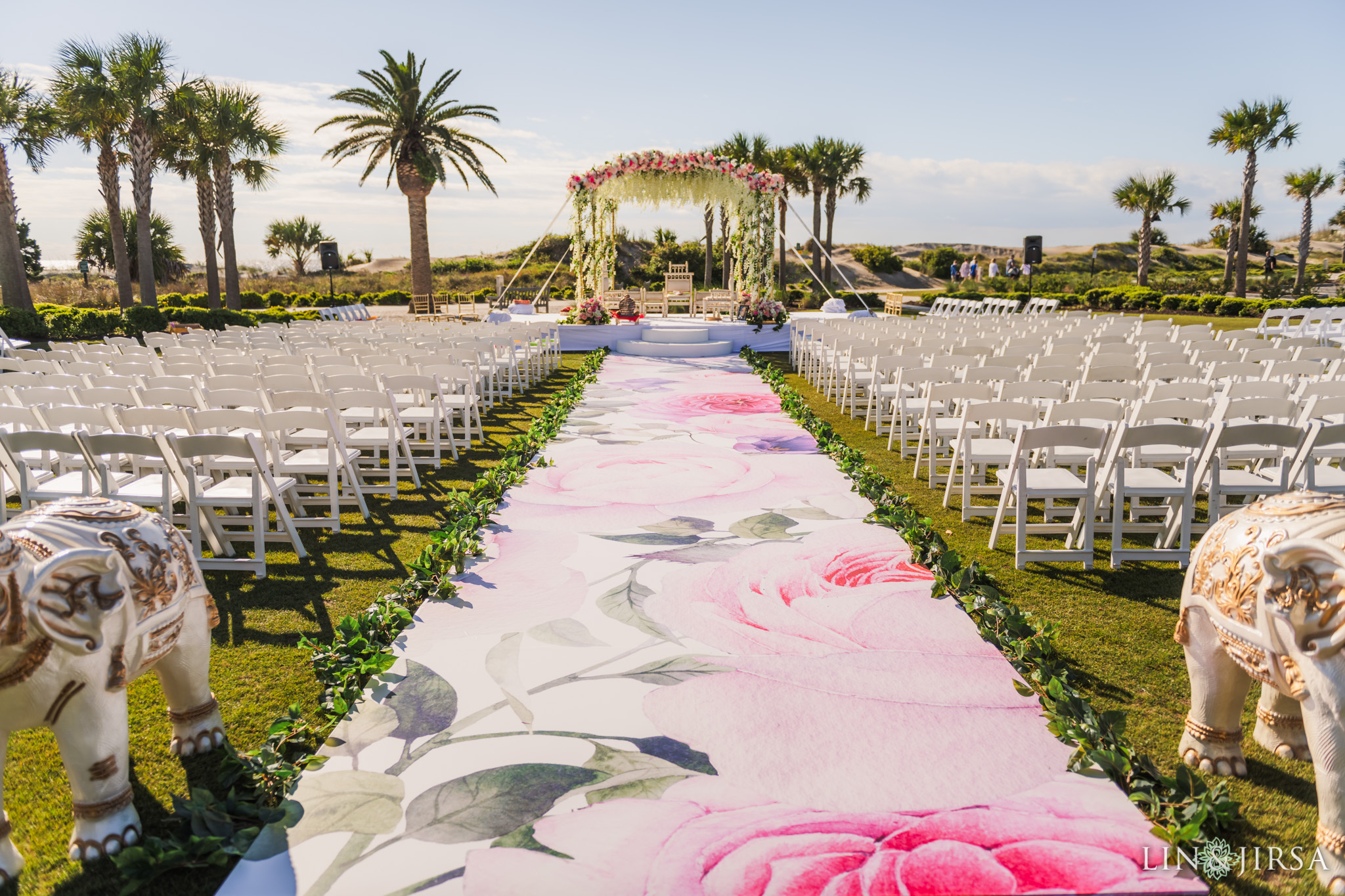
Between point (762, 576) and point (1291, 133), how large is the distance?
3588cm

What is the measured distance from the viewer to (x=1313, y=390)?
5.56 metres

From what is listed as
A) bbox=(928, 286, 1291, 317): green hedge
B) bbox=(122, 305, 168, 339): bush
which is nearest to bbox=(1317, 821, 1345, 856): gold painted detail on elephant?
bbox=(122, 305, 168, 339): bush

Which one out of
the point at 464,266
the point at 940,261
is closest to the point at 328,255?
the point at 464,266

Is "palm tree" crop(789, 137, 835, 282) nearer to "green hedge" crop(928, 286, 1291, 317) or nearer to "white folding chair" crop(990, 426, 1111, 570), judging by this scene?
"green hedge" crop(928, 286, 1291, 317)

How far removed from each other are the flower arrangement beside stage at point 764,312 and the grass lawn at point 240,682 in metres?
13.5

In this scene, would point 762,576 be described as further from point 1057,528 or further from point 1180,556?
point 1180,556

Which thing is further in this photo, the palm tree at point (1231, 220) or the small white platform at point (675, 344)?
the palm tree at point (1231, 220)

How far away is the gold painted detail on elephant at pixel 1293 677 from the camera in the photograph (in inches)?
86.6

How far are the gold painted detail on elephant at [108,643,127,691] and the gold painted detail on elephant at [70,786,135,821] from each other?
37 cm

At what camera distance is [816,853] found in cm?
243

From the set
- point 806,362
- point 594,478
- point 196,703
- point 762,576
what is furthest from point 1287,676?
point 806,362

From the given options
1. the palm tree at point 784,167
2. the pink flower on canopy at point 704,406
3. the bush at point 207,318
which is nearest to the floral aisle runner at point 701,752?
the pink flower on canopy at point 704,406

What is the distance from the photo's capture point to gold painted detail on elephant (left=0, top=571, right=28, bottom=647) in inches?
81.1

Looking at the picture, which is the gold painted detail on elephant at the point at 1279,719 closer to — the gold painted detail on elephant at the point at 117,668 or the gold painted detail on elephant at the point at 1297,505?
the gold painted detail on elephant at the point at 1297,505
